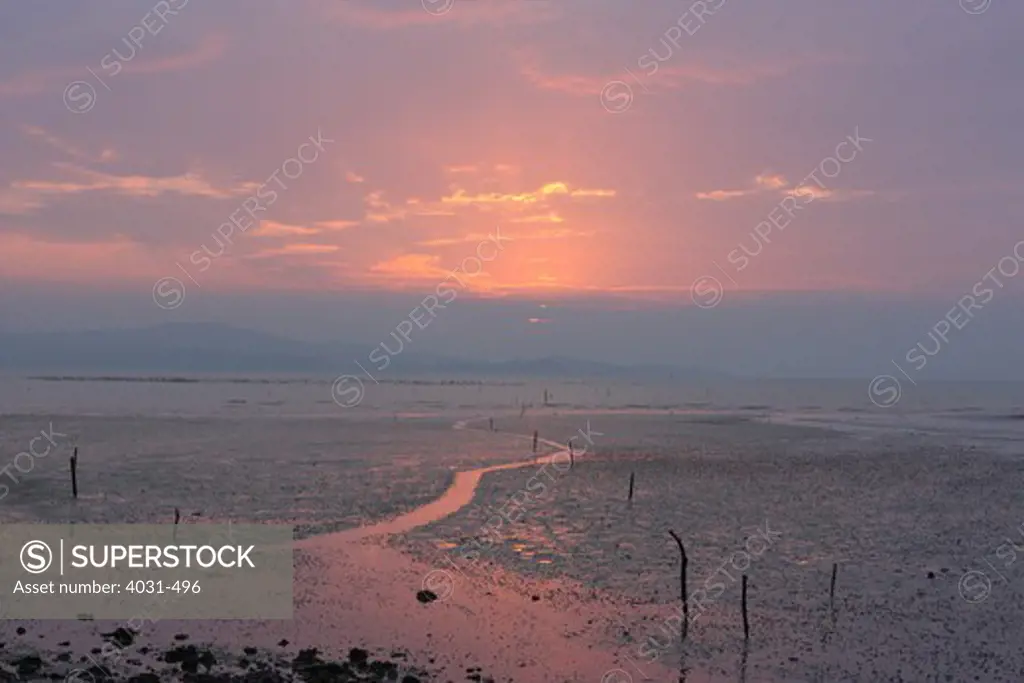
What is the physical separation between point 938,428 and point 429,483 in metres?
85.5

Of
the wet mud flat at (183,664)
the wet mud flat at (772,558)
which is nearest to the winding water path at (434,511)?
the wet mud flat at (772,558)

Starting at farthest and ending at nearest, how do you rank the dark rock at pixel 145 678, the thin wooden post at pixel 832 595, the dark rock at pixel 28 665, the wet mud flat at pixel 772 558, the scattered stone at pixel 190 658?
the thin wooden post at pixel 832 595
the wet mud flat at pixel 772 558
the scattered stone at pixel 190 658
the dark rock at pixel 28 665
the dark rock at pixel 145 678

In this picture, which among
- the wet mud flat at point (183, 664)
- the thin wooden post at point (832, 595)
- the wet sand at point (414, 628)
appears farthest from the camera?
the thin wooden post at point (832, 595)

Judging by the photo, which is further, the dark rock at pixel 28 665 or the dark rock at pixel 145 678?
the dark rock at pixel 28 665

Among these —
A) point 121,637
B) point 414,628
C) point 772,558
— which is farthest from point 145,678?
point 772,558

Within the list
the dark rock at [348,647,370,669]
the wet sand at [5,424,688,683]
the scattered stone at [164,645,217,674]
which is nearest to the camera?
the scattered stone at [164,645,217,674]

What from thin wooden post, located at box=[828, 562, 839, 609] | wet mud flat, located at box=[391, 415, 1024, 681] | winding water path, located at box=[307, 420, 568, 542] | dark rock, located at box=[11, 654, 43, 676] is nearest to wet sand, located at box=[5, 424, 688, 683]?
dark rock, located at box=[11, 654, 43, 676]

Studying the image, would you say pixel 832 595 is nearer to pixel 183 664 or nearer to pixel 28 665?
pixel 183 664

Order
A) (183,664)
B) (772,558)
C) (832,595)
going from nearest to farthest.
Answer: (183,664), (832,595), (772,558)

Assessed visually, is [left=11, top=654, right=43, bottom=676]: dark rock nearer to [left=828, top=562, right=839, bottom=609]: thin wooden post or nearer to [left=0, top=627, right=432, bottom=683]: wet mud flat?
[left=0, top=627, right=432, bottom=683]: wet mud flat

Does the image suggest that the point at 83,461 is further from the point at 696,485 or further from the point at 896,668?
the point at 896,668

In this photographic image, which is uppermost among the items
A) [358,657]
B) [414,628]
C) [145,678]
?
[145,678]

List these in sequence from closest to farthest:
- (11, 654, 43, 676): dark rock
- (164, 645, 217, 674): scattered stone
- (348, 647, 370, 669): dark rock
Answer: (11, 654, 43, 676): dark rock < (164, 645, 217, 674): scattered stone < (348, 647, 370, 669): dark rock

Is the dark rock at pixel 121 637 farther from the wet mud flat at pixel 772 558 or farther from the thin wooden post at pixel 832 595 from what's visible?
the thin wooden post at pixel 832 595
